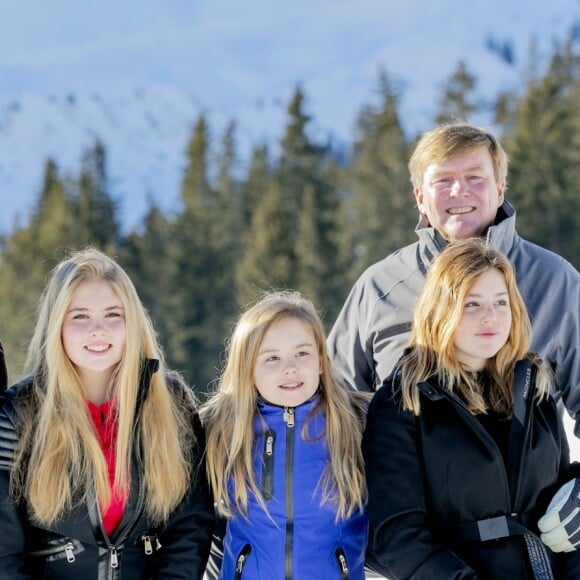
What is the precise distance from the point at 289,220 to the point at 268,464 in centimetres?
3934

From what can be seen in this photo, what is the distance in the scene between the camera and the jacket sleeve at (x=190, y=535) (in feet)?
10.1

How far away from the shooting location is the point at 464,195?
3.65 m

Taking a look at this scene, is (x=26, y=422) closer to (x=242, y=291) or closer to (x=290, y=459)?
(x=290, y=459)

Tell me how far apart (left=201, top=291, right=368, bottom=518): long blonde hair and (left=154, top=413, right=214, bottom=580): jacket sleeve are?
6 centimetres

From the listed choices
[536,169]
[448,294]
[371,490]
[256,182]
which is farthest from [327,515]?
[256,182]

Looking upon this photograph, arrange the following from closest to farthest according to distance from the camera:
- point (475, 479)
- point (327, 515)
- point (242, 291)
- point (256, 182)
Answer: point (475, 479)
point (327, 515)
point (242, 291)
point (256, 182)

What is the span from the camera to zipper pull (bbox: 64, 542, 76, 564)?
2936 millimetres

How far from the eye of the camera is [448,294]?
3.03 meters

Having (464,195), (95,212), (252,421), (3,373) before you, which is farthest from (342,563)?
(95,212)

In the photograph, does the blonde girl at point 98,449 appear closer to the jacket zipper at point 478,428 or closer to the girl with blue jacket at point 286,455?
the girl with blue jacket at point 286,455

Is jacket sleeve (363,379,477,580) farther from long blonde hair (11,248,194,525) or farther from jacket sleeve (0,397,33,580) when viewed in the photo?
jacket sleeve (0,397,33,580)

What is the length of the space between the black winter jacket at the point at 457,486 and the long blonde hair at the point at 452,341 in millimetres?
60

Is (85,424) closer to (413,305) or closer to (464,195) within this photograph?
(413,305)

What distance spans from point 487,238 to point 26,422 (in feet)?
6.18
